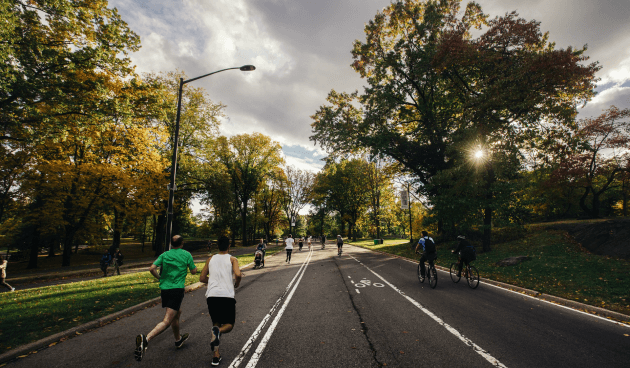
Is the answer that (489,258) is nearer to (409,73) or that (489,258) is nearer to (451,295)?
(451,295)

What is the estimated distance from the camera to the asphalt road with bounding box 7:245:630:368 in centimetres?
364

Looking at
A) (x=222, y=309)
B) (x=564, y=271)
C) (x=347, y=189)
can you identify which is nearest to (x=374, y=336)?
(x=222, y=309)

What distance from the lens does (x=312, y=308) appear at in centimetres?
627

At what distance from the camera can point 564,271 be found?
31.3 feet

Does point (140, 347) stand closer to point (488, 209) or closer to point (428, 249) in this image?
point (428, 249)

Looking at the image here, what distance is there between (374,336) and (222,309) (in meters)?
2.83

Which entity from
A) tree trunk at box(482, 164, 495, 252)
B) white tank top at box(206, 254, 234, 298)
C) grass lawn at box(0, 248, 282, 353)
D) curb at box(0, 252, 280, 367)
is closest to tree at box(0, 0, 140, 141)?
grass lawn at box(0, 248, 282, 353)

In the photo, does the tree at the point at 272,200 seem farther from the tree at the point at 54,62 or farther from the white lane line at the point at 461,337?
the white lane line at the point at 461,337

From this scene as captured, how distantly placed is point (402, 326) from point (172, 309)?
14.6 feet

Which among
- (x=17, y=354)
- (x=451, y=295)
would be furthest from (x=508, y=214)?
(x=17, y=354)

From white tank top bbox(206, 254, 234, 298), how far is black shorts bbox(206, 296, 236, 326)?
0.08m

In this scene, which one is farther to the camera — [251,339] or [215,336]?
[251,339]

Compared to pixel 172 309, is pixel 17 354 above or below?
below

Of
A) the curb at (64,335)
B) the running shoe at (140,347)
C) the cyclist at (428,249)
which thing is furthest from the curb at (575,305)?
the curb at (64,335)
